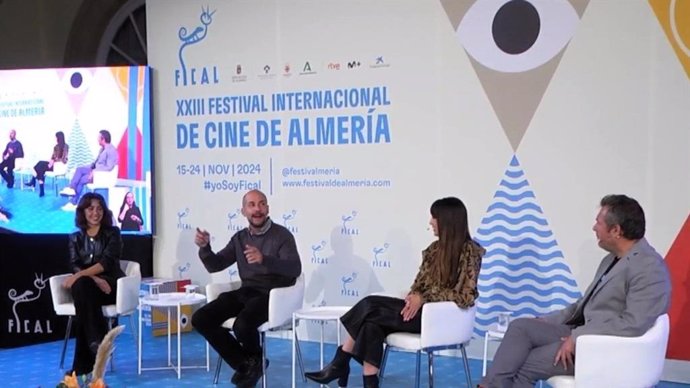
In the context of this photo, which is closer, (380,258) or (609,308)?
(609,308)

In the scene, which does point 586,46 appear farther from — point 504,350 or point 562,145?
point 504,350

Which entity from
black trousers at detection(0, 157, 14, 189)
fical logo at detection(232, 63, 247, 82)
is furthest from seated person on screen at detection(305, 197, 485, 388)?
black trousers at detection(0, 157, 14, 189)

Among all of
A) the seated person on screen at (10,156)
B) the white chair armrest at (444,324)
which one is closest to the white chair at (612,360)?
the white chair armrest at (444,324)

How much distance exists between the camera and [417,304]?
439 centimetres

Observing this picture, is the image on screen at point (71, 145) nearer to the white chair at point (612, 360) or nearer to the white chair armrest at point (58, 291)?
the white chair armrest at point (58, 291)

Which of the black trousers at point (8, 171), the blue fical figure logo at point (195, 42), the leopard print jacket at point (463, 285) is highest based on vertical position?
the blue fical figure logo at point (195, 42)

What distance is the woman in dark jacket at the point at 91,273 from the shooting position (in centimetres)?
531

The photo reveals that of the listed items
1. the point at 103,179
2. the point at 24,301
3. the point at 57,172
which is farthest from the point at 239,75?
the point at 24,301

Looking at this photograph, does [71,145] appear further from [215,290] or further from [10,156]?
[215,290]

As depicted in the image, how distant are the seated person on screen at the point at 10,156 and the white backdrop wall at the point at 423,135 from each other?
1253 millimetres

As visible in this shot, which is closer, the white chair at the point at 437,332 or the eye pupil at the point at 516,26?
the white chair at the point at 437,332

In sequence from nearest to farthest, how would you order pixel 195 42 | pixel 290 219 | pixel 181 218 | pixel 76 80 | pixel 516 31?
pixel 516 31 < pixel 290 219 < pixel 195 42 < pixel 181 218 < pixel 76 80

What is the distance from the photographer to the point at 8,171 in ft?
24.2

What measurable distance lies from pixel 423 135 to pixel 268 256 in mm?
1491
